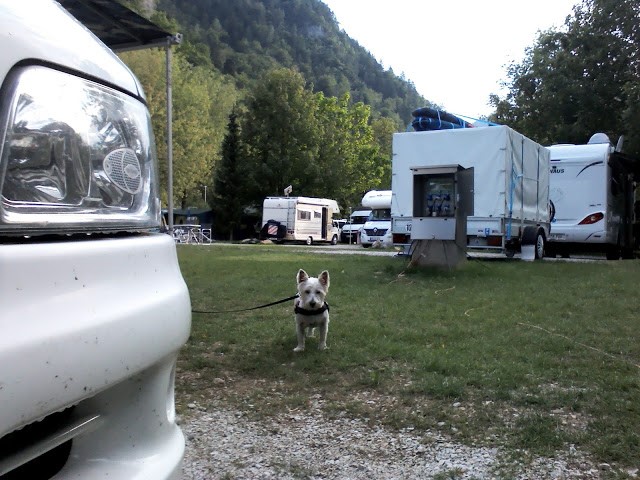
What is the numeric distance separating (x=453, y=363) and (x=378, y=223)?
23.1m

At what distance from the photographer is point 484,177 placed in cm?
1279

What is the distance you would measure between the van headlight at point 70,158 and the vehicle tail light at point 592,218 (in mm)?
15604

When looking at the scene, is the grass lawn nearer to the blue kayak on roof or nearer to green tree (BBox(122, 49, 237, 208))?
the blue kayak on roof

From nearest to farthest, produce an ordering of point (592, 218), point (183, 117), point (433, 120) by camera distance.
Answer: point (433, 120) → point (592, 218) → point (183, 117)

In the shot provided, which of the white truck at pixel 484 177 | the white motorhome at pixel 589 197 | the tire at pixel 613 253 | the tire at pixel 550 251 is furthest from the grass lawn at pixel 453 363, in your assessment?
the tire at pixel 613 253

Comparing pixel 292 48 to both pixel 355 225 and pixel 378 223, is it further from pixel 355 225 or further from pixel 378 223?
pixel 378 223

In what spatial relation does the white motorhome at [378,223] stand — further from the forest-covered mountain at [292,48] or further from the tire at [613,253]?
A: the forest-covered mountain at [292,48]

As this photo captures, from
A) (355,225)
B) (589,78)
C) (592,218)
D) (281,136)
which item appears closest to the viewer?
(592,218)

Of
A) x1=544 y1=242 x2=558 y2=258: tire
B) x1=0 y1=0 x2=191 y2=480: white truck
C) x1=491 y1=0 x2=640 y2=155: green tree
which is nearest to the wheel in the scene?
x1=544 y1=242 x2=558 y2=258: tire

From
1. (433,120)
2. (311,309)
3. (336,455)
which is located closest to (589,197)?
(433,120)

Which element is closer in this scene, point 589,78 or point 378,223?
point 589,78

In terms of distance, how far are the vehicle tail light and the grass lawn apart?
6.85 metres

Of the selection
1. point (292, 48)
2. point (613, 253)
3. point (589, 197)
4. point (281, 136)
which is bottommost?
point (613, 253)

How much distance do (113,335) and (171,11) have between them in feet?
422
